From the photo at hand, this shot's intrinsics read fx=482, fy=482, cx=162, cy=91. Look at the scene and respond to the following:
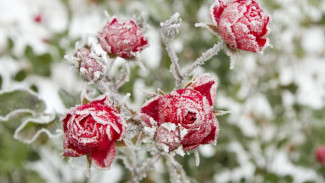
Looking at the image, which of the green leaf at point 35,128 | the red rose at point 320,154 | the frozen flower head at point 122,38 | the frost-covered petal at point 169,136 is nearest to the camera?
the frost-covered petal at point 169,136

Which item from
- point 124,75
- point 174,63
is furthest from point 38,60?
point 174,63

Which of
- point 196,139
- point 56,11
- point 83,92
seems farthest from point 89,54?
point 56,11

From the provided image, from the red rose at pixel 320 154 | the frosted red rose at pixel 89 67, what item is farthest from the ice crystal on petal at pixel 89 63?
the red rose at pixel 320 154

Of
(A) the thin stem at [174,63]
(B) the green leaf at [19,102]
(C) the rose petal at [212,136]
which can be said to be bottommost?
(C) the rose petal at [212,136]

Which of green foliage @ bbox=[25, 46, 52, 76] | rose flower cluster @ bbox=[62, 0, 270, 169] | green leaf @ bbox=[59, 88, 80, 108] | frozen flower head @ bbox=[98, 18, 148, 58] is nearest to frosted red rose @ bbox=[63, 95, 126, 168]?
rose flower cluster @ bbox=[62, 0, 270, 169]

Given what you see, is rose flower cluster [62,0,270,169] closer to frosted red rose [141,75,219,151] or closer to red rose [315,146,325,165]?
frosted red rose [141,75,219,151]

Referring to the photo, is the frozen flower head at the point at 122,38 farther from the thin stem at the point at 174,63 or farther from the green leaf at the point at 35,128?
the green leaf at the point at 35,128
